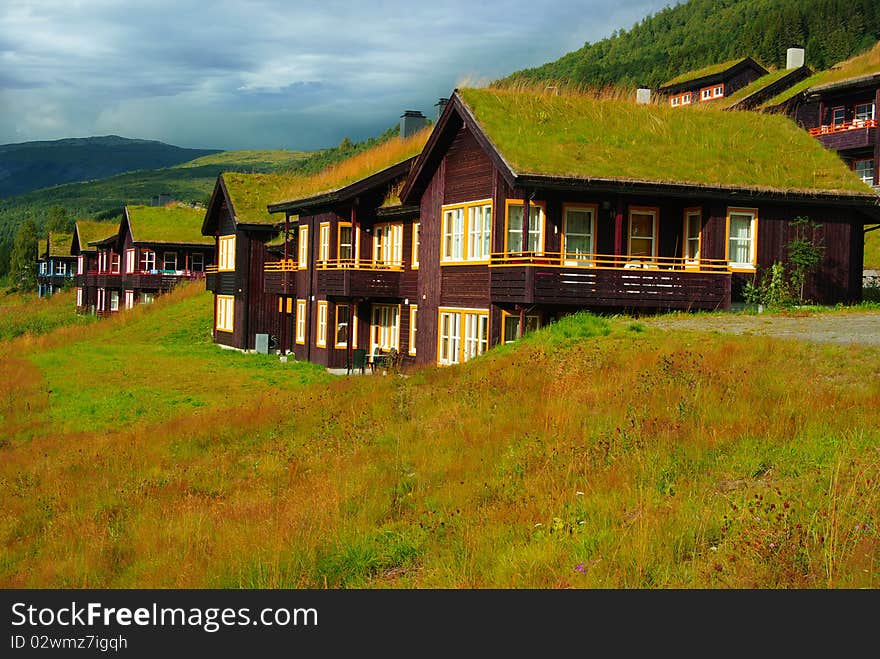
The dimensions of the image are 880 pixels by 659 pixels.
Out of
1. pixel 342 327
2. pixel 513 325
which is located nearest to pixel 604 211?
pixel 513 325

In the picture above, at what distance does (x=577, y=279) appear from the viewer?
25.6 meters

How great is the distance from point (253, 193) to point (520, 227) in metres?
25.8

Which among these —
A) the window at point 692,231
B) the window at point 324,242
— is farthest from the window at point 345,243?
the window at point 692,231

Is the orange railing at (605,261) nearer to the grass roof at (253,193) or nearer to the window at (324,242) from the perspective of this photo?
the window at (324,242)

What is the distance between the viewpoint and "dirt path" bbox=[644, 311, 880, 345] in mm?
19766

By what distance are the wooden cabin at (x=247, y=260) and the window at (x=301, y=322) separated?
11.4 ft

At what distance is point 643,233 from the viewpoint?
94.1ft

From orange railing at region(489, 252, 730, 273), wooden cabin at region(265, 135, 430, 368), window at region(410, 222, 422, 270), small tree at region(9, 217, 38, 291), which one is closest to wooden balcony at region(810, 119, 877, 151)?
wooden cabin at region(265, 135, 430, 368)

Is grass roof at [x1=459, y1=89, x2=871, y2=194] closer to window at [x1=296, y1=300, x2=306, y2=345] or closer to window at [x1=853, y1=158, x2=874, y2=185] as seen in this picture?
window at [x1=296, y1=300, x2=306, y2=345]

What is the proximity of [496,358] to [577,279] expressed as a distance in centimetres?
516

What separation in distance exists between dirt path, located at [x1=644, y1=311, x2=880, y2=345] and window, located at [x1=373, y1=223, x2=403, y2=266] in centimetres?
1434

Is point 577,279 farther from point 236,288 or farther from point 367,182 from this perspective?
point 236,288

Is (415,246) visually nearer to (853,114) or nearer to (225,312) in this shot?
(225,312)

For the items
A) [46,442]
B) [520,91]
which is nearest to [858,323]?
[520,91]
